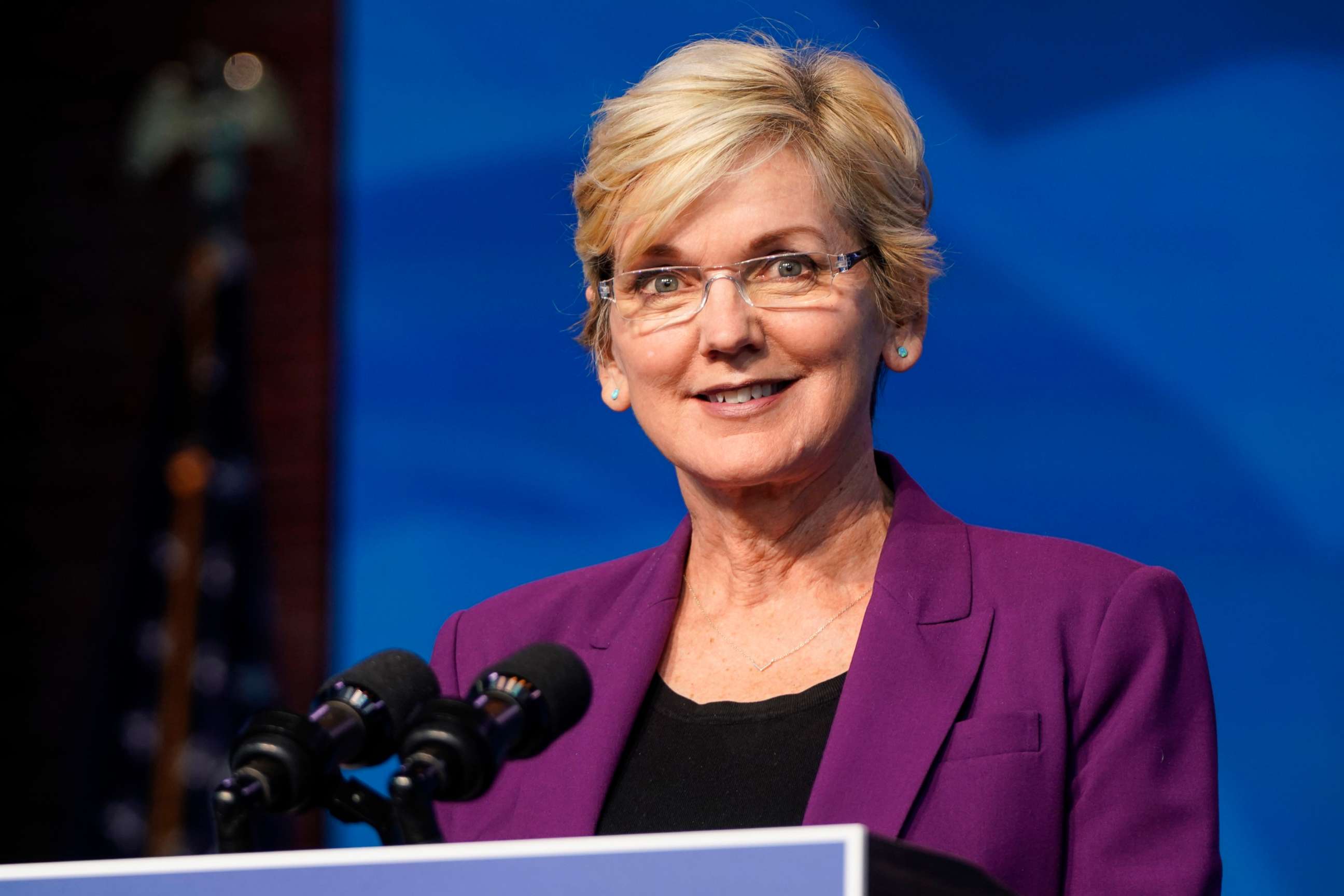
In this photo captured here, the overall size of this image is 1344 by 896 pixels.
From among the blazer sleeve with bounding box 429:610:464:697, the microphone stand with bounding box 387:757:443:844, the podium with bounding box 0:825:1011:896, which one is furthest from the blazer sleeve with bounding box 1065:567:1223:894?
the blazer sleeve with bounding box 429:610:464:697

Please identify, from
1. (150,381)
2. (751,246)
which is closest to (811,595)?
(751,246)

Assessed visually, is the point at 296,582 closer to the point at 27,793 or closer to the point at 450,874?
the point at 27,793

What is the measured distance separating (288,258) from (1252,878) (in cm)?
257

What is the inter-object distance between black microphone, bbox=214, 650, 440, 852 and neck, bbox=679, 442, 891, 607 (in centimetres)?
79

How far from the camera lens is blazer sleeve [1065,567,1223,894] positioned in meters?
1.52

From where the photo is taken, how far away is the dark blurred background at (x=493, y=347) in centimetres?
262

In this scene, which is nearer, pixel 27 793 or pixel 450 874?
pixel 450 874

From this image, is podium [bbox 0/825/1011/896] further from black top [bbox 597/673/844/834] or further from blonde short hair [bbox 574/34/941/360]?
blonde short hair [bbox 574/34/941/360]

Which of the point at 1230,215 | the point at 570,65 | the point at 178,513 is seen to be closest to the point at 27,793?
the point at 178,513

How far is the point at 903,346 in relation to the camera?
204 cm

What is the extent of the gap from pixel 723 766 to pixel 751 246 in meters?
0.66

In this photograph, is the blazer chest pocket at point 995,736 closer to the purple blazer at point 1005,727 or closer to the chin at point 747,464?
the purple blazer at point 1005,727

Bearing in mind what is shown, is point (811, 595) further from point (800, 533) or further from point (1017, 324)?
point (1017, 324)

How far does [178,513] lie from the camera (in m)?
3.63
